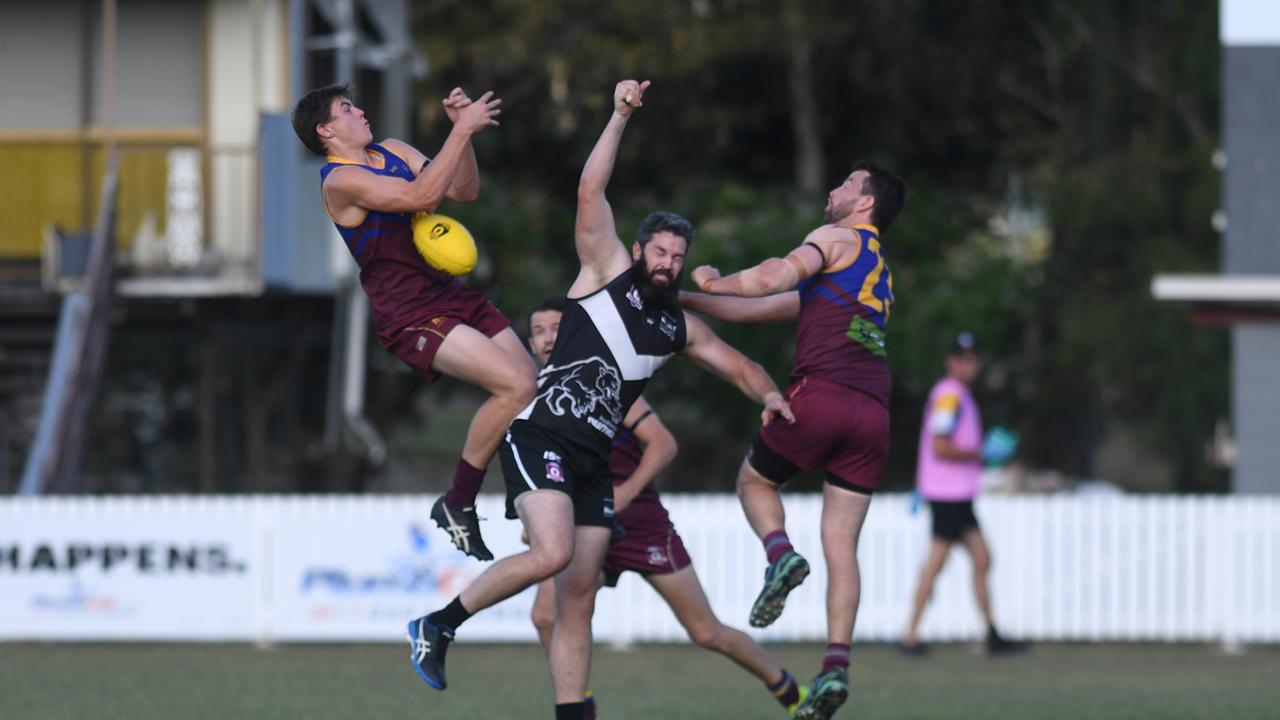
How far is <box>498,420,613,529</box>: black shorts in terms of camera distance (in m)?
8.19

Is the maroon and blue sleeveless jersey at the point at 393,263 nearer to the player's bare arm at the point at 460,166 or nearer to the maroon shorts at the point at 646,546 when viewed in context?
the player's bare arm at the point at 460,166

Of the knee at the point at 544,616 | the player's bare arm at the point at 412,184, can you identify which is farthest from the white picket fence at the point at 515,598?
the player's bare arm at the point at 412,184

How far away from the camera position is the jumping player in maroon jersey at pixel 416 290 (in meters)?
8.30

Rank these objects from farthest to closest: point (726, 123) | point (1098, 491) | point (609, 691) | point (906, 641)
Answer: point (726, 123), point (1098, 491), point (906, 641), point (609, 691)

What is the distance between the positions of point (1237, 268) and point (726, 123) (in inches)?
380

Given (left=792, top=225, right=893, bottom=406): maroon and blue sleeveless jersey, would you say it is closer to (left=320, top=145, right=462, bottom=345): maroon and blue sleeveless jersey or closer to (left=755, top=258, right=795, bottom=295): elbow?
(left=755, top=258, right=795, bottom=295): elbow

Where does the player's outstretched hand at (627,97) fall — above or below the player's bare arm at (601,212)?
above

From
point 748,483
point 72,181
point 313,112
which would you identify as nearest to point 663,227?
point 748,483

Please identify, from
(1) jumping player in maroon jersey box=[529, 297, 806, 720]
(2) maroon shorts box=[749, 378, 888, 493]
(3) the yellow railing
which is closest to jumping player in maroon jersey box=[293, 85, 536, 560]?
(1) jumping player in maroon jersey box=[529, 297, 806, 720]

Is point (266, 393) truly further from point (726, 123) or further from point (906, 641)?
point (906, 641)

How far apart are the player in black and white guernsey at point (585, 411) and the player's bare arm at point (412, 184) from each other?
1.63ft

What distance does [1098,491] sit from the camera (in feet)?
73.4

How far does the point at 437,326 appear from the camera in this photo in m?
8.39

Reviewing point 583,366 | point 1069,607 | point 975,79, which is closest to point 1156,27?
point 975,79
